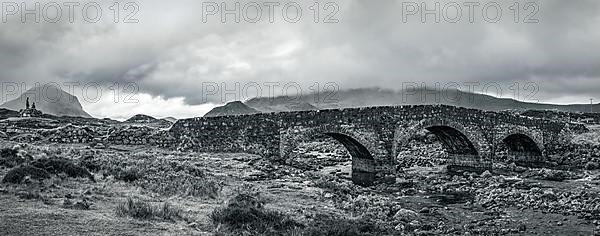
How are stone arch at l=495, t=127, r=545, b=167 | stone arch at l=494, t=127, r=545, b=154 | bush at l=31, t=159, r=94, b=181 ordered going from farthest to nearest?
stone arch at l=495, t=127, r=545, b=167
stone arch at l=494, t=127, r=545, b=154
bush at l=31, t=159, r=94, b=181

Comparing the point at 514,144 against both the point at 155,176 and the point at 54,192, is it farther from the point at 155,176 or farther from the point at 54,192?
the point at 54,192

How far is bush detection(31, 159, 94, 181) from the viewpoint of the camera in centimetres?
1244

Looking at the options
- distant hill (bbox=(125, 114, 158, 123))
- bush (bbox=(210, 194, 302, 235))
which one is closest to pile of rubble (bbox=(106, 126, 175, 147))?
bush (bbox=(210, 194, 302, 235))

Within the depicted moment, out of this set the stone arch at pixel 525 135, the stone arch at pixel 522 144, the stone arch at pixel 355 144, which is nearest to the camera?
the stone arch at pixel 355 144

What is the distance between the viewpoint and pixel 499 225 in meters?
12.1

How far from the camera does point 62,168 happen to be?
12594 millimetres

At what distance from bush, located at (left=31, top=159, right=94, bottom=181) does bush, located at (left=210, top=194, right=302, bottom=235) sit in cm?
507

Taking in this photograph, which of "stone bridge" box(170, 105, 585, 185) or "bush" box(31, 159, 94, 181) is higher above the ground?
"stone bridge" box(170, 105, 585, 185)

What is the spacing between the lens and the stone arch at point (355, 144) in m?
20.5

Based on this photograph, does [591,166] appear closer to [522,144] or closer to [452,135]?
[522,144]

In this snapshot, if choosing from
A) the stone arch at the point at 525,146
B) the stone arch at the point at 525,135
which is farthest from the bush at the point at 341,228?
the stone arch at the point at 525,146

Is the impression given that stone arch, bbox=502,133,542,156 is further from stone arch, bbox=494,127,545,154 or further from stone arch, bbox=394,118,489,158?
stone arch, bbox=394,118,489,158

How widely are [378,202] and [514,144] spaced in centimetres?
2200

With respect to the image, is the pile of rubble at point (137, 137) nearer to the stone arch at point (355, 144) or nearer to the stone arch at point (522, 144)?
the stone arch at point (355, 144)
